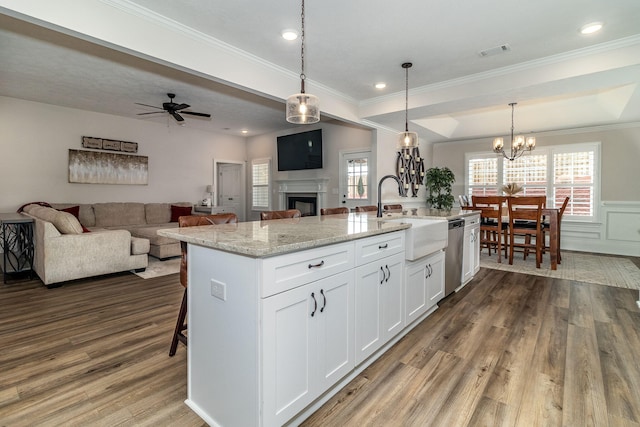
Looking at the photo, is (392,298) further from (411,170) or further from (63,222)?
(411,170)

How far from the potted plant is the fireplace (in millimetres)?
2642

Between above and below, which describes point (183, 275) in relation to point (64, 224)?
Answer: below

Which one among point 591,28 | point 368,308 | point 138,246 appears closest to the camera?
point 368,308

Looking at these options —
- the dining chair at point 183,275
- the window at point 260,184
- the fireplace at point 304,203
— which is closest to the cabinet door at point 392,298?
the dining chair at point 183,275

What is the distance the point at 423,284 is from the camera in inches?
107

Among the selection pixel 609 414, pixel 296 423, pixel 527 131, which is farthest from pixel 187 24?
pixel 527 131

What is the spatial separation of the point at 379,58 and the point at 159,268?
13.6 ft

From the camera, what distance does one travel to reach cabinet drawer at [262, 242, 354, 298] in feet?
4.29

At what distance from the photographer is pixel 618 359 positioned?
214cm

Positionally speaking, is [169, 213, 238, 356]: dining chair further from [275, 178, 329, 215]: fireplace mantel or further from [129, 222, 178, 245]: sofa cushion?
[275, 178, 329, 215]: fireplace mantel

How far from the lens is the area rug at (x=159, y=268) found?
4.29 meters

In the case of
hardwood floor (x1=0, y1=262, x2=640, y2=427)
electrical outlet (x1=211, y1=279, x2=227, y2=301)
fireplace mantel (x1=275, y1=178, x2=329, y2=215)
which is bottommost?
hardwood floor (x1=0, y1=262, x2=640, y2=427)

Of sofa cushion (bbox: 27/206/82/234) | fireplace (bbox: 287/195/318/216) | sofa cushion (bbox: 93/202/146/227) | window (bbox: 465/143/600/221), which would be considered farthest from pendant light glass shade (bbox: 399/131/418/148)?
sofa cushion (bbox: 93/202/146/227)

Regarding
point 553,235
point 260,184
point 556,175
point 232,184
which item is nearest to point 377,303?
point 553,235
